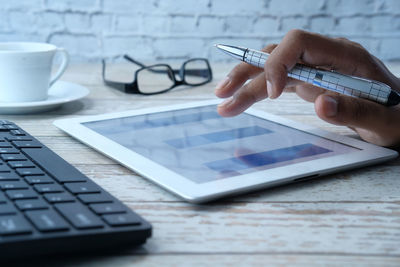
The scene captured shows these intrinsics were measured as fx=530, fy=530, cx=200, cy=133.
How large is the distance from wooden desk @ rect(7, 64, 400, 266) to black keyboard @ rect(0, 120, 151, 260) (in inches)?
0.8

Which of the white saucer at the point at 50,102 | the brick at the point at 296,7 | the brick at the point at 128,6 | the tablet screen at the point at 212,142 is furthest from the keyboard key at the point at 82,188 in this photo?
the brick at the point at 296,7

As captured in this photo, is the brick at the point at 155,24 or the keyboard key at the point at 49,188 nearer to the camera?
the keyboard key at the point at 49,188

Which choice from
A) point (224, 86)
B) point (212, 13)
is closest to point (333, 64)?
point (224, 86)

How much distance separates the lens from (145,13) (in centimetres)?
165

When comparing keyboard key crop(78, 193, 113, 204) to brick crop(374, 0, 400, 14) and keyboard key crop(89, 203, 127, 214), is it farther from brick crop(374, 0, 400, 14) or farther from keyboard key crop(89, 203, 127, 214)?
brick crop(374, 0, 400, 14)

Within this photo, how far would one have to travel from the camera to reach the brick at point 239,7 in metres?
1.68

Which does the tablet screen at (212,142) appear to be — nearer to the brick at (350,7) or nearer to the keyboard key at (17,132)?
the keyboard key at (17,132)

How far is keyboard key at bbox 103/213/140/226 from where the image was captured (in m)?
0.39

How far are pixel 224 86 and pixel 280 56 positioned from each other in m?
0.14

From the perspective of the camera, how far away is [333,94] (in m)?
0.67

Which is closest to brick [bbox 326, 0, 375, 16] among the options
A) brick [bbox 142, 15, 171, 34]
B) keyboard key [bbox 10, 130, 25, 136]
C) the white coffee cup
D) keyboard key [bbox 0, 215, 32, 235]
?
brick [bbox 142, 15, 171, 34]

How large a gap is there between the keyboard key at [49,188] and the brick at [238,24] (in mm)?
1327

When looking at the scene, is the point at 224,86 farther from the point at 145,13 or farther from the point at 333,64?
the point at 145,13

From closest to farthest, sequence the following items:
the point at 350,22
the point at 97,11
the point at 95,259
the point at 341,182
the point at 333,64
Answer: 1. the point at 95,259
2. the point at 341,182
3. the point at 333,64
4. the point at 97,11
5. the point at 350,22
